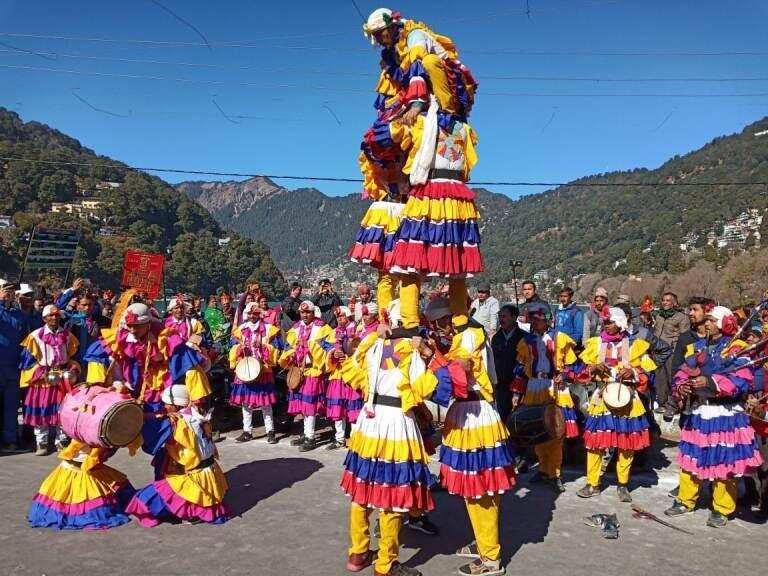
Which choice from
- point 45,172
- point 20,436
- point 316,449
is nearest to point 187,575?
point 316,449

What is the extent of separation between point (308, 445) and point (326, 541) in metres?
3.26

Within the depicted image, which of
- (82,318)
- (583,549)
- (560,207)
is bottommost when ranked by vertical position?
(583,549)

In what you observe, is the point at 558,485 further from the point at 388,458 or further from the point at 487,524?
the point at 388,458

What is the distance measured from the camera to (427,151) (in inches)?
163

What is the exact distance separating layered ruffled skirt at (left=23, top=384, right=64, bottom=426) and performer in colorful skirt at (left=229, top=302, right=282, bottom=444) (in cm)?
229

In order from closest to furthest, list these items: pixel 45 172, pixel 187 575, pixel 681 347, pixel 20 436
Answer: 1. pixel 187 575
2. pixel 681 347
3. pixel 20 436
4. pixel 45 172

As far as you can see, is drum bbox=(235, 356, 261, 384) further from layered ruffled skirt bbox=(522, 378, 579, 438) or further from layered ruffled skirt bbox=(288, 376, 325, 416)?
layered ruffled skirt bbox=(522, 378, 579, 438)

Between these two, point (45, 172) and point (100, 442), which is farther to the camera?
point (45, 172)

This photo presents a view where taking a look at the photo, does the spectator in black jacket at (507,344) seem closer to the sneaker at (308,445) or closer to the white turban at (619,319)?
the white turban at (619,319)

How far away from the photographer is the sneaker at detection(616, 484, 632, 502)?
6.04 meters

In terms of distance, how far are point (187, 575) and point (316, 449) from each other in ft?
12.8

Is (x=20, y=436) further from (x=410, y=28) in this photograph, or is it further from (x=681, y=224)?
(x=681, y=224)

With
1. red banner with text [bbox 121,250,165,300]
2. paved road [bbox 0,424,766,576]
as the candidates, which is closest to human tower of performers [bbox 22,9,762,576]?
paved road [bbox 0,424,766,576]

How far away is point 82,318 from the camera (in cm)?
862
